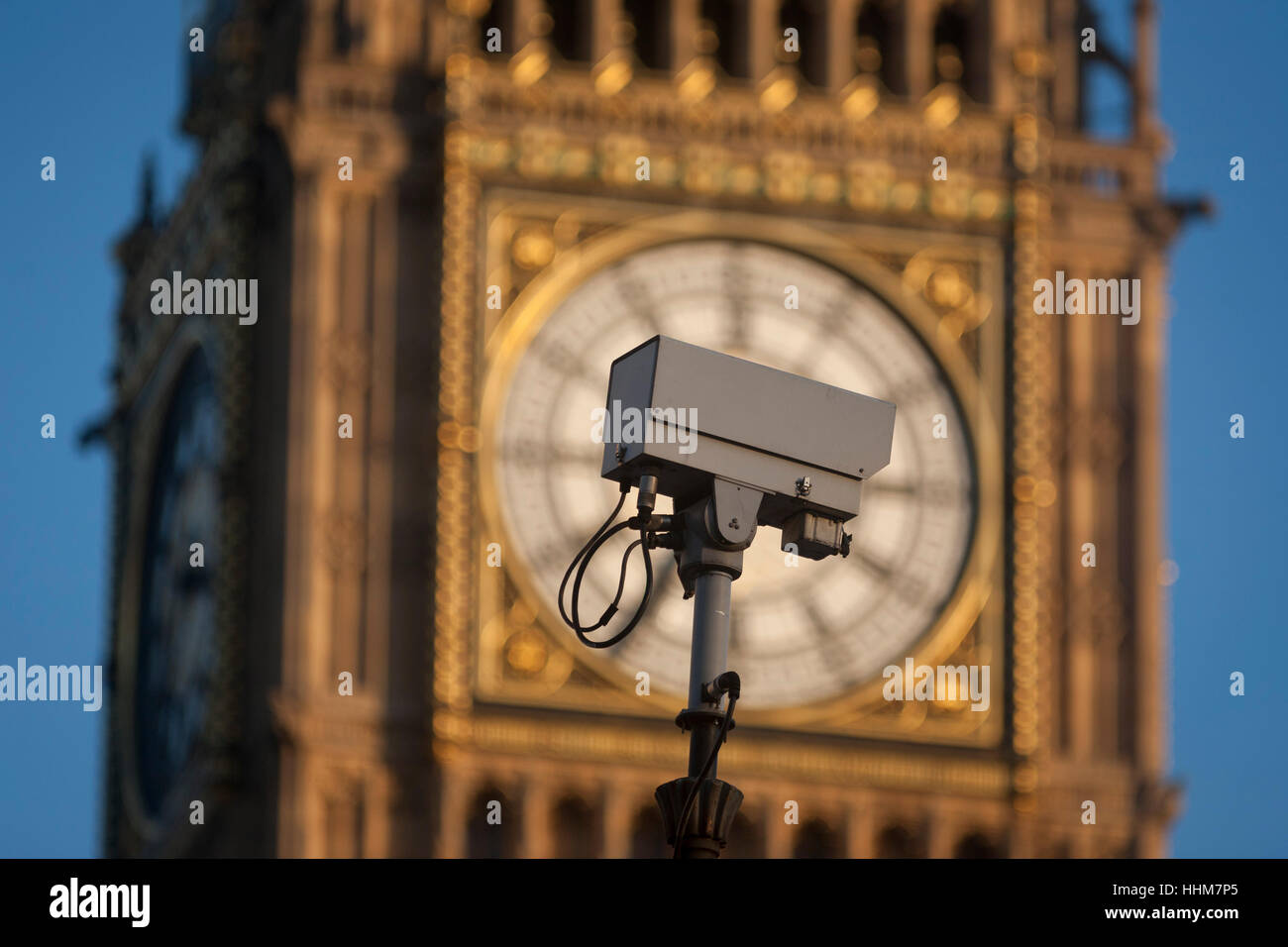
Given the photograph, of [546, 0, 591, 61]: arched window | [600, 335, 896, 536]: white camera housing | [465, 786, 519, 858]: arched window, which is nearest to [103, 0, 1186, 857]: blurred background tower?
[465, 786, 519, 858]: arched window

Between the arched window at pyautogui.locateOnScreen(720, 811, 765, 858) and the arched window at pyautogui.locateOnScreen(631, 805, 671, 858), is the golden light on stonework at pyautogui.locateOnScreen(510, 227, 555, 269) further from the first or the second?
the arched window at pyautogui.locateOnScreen(720, 811, 765, 858)

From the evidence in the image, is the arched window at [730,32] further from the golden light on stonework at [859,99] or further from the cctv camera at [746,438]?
the cctv camera at [746,438]

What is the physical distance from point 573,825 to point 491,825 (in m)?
0.54

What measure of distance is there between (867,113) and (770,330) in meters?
1.87

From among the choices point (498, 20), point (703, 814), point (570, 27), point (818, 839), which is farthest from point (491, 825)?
point (703, 814)

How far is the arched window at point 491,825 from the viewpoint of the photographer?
2831cm

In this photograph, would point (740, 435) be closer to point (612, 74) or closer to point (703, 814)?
point (703, 814)

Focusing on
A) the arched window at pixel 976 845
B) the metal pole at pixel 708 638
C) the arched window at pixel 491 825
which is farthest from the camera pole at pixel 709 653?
the arched window at pixel 976 845

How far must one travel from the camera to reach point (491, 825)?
2842 cm

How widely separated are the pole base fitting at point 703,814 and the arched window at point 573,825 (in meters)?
15.9

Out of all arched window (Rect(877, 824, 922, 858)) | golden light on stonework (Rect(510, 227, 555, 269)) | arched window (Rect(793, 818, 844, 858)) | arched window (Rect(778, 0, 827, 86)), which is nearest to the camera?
arched window (Rect(793, 818, 844, 858))

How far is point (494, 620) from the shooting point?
28.7 metres

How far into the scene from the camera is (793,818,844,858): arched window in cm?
2886

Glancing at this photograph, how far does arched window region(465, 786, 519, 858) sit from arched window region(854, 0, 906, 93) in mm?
6001
